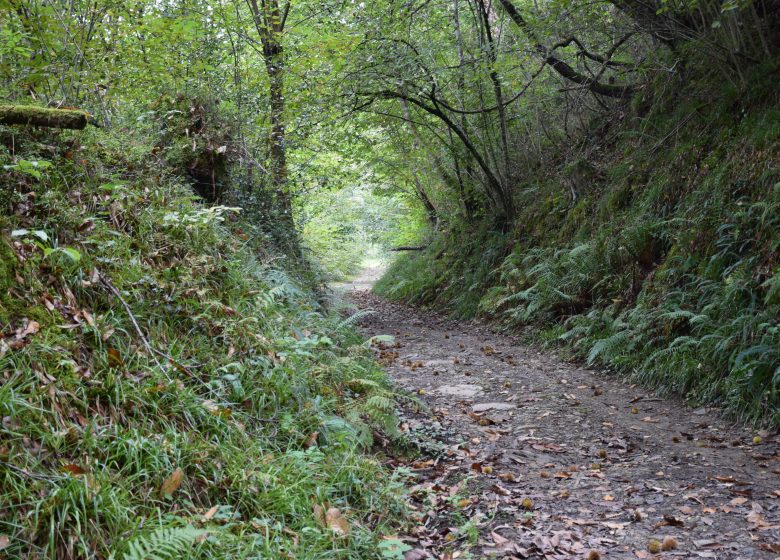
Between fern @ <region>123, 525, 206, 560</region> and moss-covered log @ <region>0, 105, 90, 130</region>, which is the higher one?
moss-covered log @ <region>0, 105, 90, 130</region>

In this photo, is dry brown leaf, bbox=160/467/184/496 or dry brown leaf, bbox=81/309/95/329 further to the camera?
dry brown leaf, bbox=81/309/95/329

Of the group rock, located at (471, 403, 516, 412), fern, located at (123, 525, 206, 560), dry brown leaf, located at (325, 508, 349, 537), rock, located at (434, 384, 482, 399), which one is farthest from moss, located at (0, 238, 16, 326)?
rock, located at (434, 384, 482, 399)

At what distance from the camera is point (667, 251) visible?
7793 mm

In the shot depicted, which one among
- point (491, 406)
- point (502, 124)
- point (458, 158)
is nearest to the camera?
point (491, 406)

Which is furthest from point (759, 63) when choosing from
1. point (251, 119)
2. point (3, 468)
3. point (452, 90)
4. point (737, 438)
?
point (3, 468)

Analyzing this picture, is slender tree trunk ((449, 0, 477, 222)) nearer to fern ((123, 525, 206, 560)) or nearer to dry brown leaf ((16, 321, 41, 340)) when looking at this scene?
dry brown leaf ((16, 321, 41, 340))

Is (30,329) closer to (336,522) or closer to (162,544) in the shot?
(162,544)

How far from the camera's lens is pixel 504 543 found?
11.1ft

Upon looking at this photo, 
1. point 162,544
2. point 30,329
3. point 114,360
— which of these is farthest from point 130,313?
point 162,544

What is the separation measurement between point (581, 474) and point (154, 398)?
10.3 feet

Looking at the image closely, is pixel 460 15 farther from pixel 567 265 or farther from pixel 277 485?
pixel 277 485

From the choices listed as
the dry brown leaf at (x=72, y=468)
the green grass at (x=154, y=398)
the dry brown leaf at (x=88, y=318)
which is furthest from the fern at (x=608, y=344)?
the dry brown leaf at (x=72, y=468)

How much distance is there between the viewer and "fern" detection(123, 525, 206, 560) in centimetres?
237

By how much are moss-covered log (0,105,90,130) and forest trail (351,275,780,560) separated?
3825 mm
